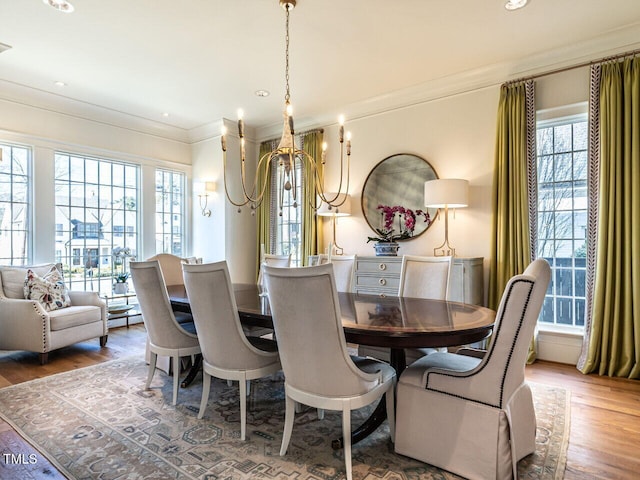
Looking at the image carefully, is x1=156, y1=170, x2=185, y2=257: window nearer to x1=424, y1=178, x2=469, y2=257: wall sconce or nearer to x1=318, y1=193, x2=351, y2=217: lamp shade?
x1=318, y1=193, x2=351, y2=217: lamp shade

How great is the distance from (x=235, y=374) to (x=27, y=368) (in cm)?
252

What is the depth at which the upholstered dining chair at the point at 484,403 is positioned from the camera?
1652mm

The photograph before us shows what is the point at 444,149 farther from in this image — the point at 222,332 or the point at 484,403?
the point at 222,332

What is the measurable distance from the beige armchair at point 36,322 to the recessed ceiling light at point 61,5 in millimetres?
2557

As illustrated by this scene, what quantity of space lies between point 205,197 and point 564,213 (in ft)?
15.4

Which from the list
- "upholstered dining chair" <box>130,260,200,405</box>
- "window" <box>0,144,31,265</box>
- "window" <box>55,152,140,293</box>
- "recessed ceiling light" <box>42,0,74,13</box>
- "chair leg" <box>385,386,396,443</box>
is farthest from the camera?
"window" <box>55,152,140,293</box>

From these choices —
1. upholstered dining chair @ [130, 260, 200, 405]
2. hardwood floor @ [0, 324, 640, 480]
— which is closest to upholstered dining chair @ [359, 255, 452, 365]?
hardwood floor @ [0, 324, 640, 480]

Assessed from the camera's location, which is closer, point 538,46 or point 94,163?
point 538,46

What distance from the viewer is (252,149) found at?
19.6 ft

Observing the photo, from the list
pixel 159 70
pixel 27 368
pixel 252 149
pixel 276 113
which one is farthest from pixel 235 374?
pixel 252 149

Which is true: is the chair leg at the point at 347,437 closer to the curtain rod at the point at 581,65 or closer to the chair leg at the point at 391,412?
the chair leg at the point at 391,412

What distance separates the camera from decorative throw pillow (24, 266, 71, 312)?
3.82 m

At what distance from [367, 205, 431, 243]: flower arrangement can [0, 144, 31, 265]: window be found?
13.2 ft

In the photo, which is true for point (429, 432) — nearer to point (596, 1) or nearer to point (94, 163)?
point (596, 1)
